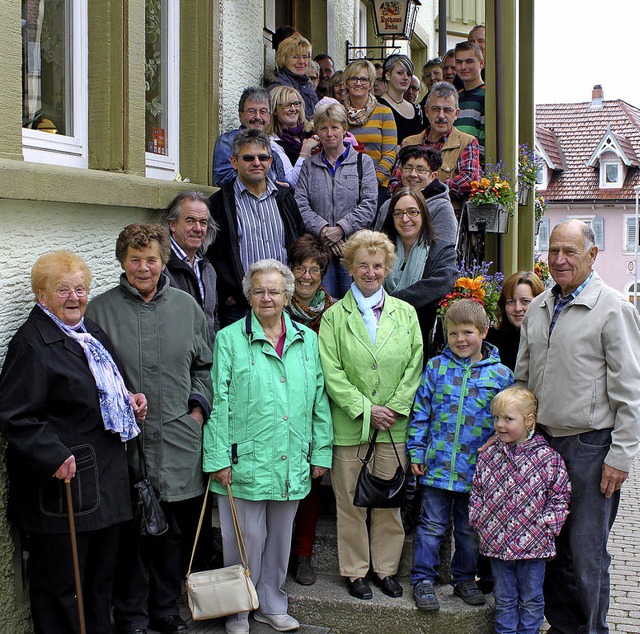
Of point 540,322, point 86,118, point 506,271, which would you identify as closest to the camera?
point 540,322

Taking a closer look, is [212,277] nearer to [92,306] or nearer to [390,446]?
[92,306]

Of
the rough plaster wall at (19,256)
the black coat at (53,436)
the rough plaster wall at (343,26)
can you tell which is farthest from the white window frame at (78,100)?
the rough plaster wall at (343,26)

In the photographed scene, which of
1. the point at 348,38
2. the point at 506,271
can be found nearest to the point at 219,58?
the point at 506,271

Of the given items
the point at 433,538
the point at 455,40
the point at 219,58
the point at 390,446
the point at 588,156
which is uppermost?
the point at 588,156

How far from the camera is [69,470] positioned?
389 cm

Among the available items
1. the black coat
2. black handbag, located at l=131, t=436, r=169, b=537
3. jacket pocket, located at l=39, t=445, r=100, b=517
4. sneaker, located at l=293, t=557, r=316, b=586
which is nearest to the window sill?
the black coat

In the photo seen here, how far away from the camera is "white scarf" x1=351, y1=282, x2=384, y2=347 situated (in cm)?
497

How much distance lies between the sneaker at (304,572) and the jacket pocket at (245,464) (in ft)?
2.64

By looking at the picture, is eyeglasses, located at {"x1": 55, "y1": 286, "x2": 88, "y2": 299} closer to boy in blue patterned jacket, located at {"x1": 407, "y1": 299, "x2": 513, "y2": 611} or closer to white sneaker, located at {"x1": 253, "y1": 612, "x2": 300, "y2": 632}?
boy in blue patterned jacket, located at {"x1": 407, "y1": 299, "x2": 513, "y2": 611}

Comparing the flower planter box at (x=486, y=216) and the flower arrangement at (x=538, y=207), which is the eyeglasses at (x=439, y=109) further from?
the flower arrangement at (x=538, y=207)

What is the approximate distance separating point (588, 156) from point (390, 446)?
49470mm

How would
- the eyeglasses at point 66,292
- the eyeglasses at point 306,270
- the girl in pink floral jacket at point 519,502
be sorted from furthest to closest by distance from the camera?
the eyeglasses at point 306,270 < the girl in pink floral jacket at point 519,502 < the eyeglasses at point 66,292

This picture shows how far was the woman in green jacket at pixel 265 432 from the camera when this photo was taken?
4.64m

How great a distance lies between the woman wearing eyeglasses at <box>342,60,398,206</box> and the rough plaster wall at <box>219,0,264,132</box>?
829 mm
